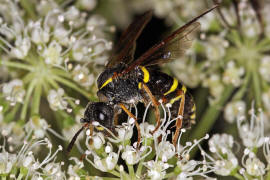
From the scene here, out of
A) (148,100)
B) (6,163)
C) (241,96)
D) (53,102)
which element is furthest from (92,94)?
(241,96)

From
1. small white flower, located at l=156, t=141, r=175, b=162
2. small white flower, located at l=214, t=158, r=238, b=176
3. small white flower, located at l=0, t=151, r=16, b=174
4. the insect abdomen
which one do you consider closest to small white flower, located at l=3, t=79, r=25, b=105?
small white flower, located at l=0, t=151, r=16, b=174

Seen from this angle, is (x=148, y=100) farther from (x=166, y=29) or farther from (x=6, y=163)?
(x=166, y=29)

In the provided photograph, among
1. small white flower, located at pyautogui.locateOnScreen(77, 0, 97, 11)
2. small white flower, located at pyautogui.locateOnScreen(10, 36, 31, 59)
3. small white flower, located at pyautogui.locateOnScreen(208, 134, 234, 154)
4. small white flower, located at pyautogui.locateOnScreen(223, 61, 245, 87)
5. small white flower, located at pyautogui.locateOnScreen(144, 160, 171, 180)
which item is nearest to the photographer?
small white flower, located at pyautogui.locateOnScreen(144, 160, 171, 180)

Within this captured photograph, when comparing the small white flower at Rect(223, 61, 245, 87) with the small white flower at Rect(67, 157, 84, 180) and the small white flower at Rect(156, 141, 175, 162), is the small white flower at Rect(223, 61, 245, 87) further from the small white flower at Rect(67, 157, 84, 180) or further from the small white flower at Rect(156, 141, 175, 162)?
the small white flower at Rect(67, 157, 84, 180)

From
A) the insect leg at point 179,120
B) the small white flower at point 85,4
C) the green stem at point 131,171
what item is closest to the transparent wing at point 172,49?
the insect leg at point 179,120

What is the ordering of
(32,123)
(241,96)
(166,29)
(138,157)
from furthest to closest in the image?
(166,29) < (241,96) < (32,123) < (138,157)

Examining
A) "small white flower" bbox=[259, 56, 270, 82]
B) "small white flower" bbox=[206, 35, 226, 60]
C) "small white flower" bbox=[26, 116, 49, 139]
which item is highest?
"small white flower" bbox=[206, 35, 226, 60]
